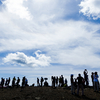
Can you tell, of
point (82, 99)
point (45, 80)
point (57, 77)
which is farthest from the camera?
point (45, 80)

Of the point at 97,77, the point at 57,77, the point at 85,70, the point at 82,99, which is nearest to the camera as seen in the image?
the point at 82,99

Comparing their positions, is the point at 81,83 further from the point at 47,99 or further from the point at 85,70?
the point at 85,70

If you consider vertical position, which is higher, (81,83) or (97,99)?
(81,83)

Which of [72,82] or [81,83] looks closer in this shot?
[81,83]

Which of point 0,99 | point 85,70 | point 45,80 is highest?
point 85,70

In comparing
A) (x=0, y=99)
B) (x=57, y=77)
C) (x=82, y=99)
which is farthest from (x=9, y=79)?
(x=82, y=99)

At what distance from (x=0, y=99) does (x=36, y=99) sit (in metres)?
4.50

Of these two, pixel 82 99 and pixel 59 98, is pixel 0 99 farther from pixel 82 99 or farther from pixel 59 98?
Result: pixel 82 99

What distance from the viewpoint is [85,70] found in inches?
800

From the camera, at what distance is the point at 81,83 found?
43.7 feet

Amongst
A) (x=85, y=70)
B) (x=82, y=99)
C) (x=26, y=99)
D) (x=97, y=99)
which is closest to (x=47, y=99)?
(x=26, y=99)

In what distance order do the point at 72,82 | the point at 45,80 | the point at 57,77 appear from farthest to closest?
the point at 45,80 < the point at 57,77 < the point at 72,82

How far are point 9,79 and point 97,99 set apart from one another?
786 inches

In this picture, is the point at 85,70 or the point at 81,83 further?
the point at 85,70
